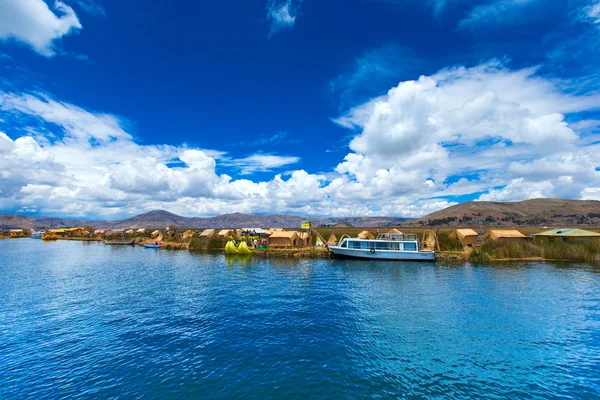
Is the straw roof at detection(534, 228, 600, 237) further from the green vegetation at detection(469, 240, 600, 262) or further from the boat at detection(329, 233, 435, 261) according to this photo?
the boat at detection(329, 233, 435, 261)

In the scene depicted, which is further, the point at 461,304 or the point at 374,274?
the point at 374,274

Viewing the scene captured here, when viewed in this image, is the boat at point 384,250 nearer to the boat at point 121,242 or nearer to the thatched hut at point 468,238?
the thatched hut at point 468,238

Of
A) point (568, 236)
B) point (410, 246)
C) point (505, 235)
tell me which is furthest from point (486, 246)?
point (568, 236)

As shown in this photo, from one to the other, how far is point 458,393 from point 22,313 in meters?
38.1

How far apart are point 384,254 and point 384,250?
0.96 meters

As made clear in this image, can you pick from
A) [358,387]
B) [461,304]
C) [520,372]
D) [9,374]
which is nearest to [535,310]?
[461,304]

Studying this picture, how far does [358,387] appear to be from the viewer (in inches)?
601

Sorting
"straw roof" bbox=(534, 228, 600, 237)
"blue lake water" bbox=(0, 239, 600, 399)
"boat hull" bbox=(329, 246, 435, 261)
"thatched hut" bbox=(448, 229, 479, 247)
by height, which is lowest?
"blue lake water" bbox=(0, 239, 600, 399)

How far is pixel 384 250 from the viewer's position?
65.8 m

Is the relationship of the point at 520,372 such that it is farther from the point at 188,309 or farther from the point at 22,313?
the point at 22,313

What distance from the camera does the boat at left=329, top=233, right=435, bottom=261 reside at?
209 ft

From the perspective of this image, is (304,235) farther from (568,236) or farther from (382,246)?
(568,236)

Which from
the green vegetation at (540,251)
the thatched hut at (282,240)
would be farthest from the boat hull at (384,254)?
the thatched hut at (282,240)

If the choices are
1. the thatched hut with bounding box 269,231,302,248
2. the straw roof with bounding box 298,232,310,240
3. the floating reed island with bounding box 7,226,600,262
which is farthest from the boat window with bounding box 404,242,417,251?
the thatched hut with bounding box 269,231,302,248
